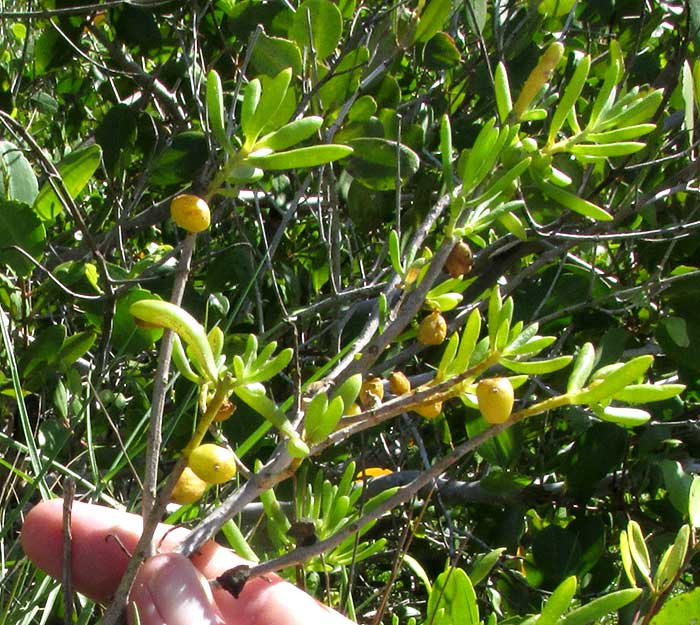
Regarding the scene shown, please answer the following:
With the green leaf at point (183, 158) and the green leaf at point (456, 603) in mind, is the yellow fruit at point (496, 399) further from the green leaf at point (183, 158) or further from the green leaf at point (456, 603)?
the green leaf at point (183, 158)

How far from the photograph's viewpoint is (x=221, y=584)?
2.27ft

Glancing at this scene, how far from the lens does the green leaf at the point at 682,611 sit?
70 cm

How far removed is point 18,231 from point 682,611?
30.4 inches

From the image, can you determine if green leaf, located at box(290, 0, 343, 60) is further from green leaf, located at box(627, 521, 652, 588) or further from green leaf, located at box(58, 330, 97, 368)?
green leaf, located at box(627, 521, 652, 588)

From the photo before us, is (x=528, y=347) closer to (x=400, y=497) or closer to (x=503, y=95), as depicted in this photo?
(x=400, y=497)

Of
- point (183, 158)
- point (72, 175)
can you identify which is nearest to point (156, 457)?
point (72, 175)

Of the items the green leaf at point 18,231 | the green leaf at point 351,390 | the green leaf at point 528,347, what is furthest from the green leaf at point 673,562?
the green leaf at point 18,231

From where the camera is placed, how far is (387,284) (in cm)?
85

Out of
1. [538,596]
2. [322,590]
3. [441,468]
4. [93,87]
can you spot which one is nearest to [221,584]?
[441,468]

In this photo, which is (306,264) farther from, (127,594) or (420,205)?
(127,594)

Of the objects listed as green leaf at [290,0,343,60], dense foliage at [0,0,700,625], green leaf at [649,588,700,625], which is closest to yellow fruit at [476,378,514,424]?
dense foliage at [0,0,700,625]

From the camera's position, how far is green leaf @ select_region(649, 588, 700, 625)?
0.70m

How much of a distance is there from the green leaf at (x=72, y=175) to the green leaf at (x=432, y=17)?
0.40 meters

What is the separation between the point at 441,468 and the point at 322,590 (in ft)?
2.22
